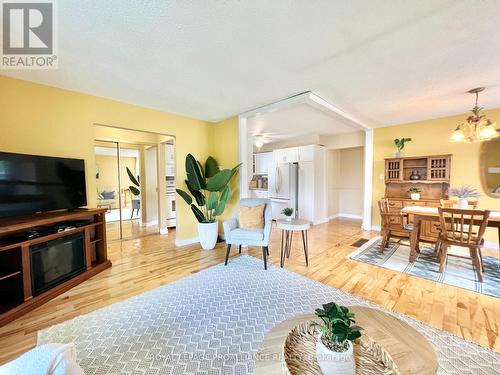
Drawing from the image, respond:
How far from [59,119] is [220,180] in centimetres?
229

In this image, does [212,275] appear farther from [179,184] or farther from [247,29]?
[247,29]

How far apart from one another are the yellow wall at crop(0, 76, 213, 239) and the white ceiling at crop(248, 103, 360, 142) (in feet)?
6.67

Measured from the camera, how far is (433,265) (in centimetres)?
290

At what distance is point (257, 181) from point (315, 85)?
3958 millimetres

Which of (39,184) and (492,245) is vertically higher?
(39,184)

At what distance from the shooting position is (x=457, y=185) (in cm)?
393

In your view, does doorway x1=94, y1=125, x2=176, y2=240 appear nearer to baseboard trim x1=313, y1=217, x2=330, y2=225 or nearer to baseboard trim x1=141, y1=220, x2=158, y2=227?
baseboard trim x1=141, y1=220, x2=158, y2=227

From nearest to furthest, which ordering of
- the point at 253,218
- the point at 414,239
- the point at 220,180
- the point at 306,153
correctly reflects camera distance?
the point at 414,239 → the point at 253,218 → the point at 220,180 → the point at 306,153

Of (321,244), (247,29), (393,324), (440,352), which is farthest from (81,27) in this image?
(321,244)

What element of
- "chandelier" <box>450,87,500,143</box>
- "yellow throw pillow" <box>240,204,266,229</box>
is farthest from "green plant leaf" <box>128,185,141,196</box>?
"chandelier" <box>450,87,500,143</box>

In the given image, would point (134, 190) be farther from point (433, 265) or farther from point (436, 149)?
point (436, 149)

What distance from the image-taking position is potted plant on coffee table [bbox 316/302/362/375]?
852mm

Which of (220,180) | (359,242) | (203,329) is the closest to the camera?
(203,329)

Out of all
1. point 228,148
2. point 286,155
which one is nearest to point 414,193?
point 286,155
